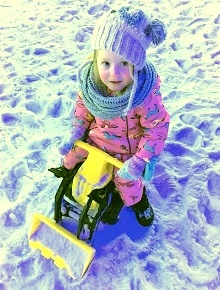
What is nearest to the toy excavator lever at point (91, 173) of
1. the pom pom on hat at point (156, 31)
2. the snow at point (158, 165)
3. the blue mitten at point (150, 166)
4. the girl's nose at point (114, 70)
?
the blue mitten at point (150, 166)

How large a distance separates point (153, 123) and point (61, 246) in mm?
670

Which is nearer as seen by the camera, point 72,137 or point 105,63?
point 105,63

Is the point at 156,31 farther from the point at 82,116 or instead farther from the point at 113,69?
the point at 82,116

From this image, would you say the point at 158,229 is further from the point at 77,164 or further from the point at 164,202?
the point at 77,164

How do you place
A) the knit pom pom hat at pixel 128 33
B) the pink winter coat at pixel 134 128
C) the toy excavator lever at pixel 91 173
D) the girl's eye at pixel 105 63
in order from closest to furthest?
1. the knit pom pom hat at pixel 128 33
2. the girl's eye at pixel 105 63
3. the pink winter coat at pixel 134 128
4. the toy excavator lever at pixel 91 173

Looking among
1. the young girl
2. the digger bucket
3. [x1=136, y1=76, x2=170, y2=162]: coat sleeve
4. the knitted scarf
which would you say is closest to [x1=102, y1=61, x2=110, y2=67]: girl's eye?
the young girl

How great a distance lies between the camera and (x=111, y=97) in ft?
5.93

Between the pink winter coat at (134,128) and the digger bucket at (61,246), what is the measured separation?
421mm

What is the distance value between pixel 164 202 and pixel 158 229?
0.57 feet

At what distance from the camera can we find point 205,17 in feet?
12.0

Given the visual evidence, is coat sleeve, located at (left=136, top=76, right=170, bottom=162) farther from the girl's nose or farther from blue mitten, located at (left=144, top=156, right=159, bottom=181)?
the girl's nose

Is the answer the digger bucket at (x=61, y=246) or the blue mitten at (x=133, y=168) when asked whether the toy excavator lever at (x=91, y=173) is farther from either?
the digger bucket at (x=61, y=246)

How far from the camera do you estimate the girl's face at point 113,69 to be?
1.70 meters

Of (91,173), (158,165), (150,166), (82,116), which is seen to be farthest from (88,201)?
(158,165)
